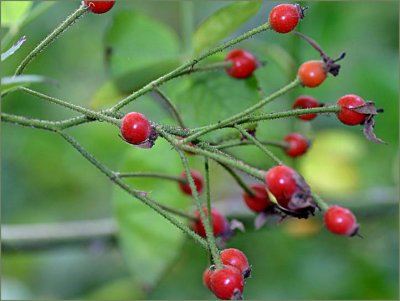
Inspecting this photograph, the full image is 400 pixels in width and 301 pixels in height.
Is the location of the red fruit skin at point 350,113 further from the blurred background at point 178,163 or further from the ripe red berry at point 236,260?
the blurred background at point 178,163

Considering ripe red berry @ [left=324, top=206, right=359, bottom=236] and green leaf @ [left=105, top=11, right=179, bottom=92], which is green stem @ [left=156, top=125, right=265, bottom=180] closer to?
ripe red berry @ [left=324, top=206, right=359, bottom=236]

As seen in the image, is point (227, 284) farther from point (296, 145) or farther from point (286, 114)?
point (296, 145)

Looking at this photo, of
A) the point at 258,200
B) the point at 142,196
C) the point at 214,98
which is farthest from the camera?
the point at 214,98

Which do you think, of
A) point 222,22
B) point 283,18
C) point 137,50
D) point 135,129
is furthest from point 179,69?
point 137,50

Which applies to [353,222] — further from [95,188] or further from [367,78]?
[95,188]

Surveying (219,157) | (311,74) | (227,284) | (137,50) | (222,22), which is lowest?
(227,284)

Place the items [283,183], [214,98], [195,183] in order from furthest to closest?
1. [195,183]
2. [214,98]
3. [283,183]

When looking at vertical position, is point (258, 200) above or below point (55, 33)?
below
